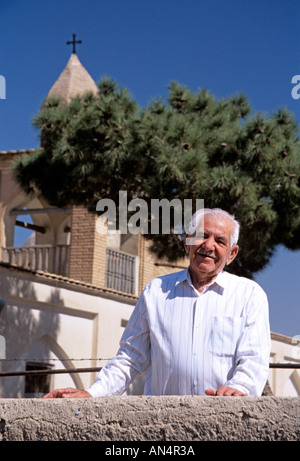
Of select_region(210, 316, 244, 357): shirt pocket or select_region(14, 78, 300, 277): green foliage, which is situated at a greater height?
select_region(14, 78, 300, 277): green foliage

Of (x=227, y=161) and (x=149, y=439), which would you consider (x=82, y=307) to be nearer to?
(x=227, y=161)

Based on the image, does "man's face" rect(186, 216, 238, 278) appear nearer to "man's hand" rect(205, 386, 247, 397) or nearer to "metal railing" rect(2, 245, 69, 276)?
"man's hand" rect(205, 386, 247, 397)

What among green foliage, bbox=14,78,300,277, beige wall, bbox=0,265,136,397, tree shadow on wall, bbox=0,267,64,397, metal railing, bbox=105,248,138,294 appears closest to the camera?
green foliage, bbox=14,78,300,277

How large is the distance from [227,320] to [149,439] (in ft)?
2.39

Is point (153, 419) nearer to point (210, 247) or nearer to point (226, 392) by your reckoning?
point (226, 392)

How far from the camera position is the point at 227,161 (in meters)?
11.9

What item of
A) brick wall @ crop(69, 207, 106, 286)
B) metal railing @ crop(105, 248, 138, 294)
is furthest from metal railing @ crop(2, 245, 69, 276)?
metal railing @ crop(105, 248, 138, 294)

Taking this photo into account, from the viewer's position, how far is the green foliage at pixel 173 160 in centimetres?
1152

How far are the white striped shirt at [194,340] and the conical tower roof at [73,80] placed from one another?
1776cm

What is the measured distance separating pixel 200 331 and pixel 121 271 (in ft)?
52.6

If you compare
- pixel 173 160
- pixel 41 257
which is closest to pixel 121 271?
pixel 41 257

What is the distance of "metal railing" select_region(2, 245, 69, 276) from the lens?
58.3ft

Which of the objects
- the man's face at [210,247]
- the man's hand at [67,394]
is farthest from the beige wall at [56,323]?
the man's hand at [67,394]

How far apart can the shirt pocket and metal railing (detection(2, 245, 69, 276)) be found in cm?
1488
